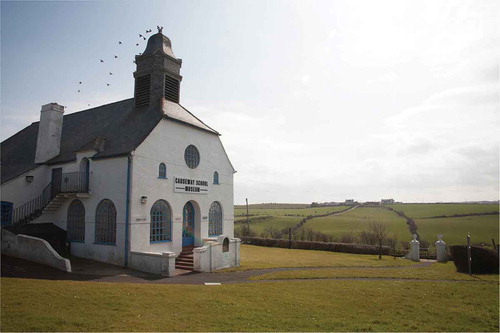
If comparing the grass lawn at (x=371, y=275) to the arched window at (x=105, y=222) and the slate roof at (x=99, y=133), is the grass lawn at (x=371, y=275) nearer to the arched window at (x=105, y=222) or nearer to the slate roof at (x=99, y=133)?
the arched window at (x=105, y=222)

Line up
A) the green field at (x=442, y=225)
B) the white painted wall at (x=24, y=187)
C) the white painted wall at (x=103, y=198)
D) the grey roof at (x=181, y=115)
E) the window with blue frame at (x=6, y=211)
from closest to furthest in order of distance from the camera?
1. the white painted wall at (x=103, y=198)
2. the window with blue frame at (x=6, y=211)
3. the white painted wall at (x=24, y=187)
4. the grey roof at (x=181, y=115)
5. the green field at (x=442, y=225)

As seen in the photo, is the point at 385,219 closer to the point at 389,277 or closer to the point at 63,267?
the point at 389,277

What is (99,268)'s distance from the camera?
1638cm

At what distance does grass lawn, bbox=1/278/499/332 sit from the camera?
816cm

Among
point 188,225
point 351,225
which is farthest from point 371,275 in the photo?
point 351,225


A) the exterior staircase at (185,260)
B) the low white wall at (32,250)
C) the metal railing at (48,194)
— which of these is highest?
the metal railing at (48,194)

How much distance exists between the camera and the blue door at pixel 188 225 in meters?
20.7

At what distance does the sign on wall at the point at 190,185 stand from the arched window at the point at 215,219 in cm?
153

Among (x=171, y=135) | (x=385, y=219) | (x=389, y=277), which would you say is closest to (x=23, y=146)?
(x=171, y=135)

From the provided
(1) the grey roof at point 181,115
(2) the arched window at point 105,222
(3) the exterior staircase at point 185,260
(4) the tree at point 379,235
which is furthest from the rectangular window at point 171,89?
(4) the tree at point 379,235

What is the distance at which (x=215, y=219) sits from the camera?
22922 mm

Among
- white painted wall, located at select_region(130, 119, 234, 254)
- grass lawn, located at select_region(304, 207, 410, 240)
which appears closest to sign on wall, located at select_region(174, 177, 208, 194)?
white painted wall, located at select_region(130, 119, 234, 254)

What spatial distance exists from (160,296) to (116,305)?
1575 millimetres

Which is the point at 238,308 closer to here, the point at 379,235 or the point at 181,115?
the point at 181,115
